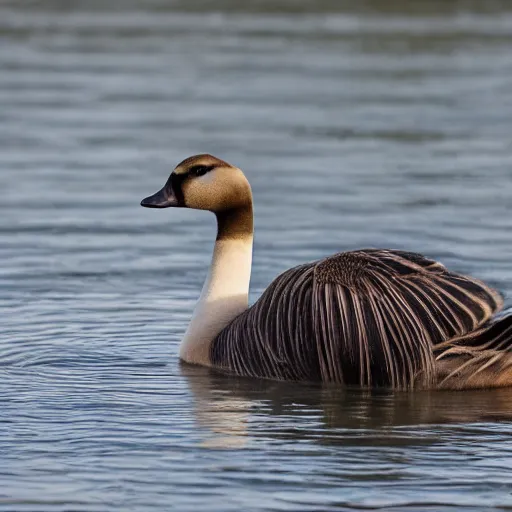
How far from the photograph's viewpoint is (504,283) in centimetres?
1205

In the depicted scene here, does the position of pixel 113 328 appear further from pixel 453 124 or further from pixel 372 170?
pixel 453 124

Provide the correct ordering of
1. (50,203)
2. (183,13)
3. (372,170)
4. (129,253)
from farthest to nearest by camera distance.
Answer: (183,13)
(372,170)
(50,203)
(129,253)

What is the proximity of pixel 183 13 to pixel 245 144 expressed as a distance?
1570cm

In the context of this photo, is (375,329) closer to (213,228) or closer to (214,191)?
(214,191)

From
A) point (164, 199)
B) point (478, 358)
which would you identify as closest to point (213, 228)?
point (164, 199)

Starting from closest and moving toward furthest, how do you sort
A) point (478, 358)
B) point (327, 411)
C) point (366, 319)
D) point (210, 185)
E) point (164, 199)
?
point (327, 411) → point (478, 358) → point (366, 319) → point (210, 185) → point (164, 199)

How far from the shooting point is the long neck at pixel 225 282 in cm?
1018

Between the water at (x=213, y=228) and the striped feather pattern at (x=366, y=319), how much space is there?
167mm

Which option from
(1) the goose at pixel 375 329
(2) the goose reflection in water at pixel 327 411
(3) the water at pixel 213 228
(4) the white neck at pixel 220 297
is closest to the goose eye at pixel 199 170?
(4) the white neck at pixel 220 297

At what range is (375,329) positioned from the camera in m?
9.15

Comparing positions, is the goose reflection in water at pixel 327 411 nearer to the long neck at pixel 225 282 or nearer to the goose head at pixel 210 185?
the long neck at pixel 225 282

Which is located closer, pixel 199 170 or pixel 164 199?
pixel 199 170

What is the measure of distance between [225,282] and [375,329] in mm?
1486

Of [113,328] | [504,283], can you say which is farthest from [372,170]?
[113,328]
